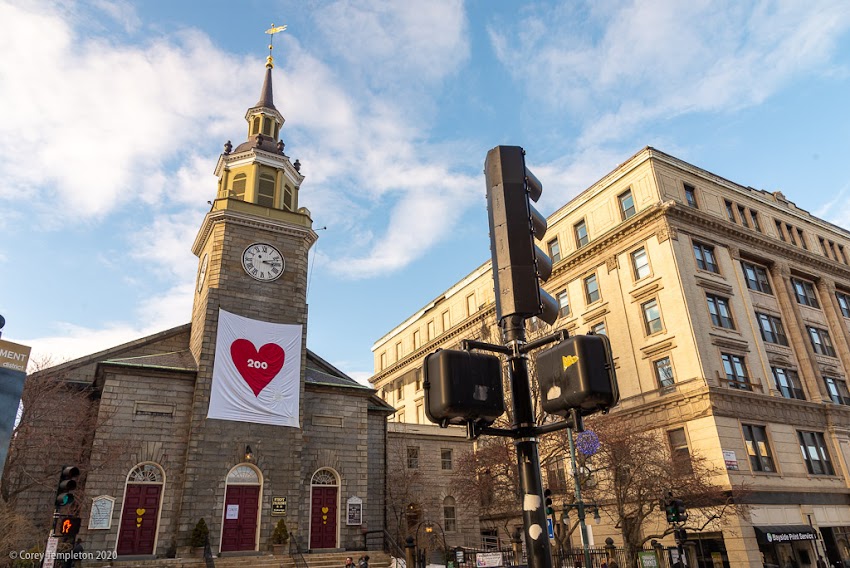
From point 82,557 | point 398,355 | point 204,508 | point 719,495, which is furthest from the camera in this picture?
point 398,355

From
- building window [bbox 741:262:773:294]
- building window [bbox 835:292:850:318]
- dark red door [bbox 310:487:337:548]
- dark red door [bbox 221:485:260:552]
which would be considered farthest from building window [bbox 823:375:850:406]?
dark red door [bbox 221:485:260:552]

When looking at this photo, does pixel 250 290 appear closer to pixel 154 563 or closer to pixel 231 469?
pixel 231 469

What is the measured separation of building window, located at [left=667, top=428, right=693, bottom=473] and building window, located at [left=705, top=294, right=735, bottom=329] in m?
7.26

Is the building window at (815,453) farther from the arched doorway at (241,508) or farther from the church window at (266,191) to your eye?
the church window at (266,191)

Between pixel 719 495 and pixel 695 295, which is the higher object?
pixel 695 295

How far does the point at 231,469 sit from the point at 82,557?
6680 millimetres

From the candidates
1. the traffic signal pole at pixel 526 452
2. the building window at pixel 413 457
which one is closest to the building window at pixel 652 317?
the building window at pixel 413 457

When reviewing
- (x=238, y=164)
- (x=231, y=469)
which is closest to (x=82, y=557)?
(x=231, y=469)

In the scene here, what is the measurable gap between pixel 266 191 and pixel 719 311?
96.3 ft

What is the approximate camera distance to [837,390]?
40.2 metres

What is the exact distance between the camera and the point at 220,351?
30.1 m

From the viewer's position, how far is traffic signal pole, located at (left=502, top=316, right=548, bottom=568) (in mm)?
3455

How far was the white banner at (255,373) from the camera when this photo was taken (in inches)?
1152

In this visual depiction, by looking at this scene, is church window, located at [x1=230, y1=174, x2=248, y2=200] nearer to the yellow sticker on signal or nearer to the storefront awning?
the storefront awning
